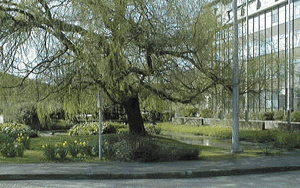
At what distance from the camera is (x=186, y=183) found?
1013 cm

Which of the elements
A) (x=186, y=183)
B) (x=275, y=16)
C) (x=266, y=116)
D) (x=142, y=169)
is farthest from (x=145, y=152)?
(x=275, y=16)

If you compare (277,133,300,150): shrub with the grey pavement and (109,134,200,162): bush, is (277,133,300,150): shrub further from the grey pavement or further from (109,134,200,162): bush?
(109,134,200,162): bush

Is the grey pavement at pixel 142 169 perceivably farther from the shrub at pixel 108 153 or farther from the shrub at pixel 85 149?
the shrub at pixel 85 149

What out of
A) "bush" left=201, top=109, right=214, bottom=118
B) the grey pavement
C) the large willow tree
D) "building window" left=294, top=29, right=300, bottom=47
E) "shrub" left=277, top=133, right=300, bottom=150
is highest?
"building window" left=294, top=29, right=300, bottom=47

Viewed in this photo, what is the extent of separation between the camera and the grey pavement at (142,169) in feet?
36.1

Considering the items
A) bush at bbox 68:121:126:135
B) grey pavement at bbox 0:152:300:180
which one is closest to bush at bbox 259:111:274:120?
bush at bbox 68:121:126:135

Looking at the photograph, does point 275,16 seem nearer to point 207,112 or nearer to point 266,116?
point 266,116

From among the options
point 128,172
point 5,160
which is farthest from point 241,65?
point 5,160

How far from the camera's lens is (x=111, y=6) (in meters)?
11.9

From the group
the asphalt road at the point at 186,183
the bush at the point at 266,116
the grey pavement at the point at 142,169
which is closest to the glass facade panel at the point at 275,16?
the bush at the point at 266,116

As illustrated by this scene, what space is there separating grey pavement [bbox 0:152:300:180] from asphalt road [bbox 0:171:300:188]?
44cm

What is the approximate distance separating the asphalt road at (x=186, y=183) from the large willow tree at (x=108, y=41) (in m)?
3.60

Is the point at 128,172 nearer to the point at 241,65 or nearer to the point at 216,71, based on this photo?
the point at 216,71

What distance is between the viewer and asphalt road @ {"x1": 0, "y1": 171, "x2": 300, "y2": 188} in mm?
9836
